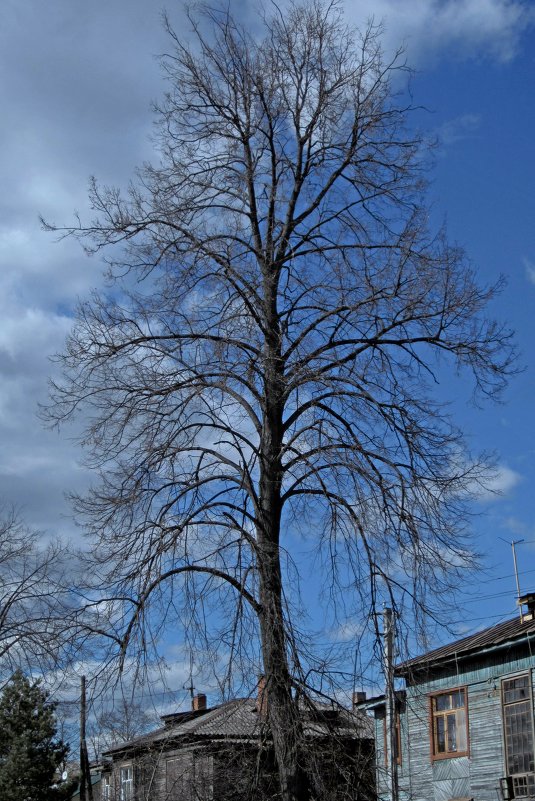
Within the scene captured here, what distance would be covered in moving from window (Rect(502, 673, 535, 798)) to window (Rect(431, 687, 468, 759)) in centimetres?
199

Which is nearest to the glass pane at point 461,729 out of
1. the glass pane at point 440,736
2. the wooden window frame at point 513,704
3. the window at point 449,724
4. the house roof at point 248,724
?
the window at point 449,724

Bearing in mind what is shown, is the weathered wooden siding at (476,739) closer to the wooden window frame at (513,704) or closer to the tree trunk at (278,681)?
the wooden window frame at (513,704)

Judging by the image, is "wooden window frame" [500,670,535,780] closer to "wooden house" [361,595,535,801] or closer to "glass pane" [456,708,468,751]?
"wooden house" [361,595,535,801]

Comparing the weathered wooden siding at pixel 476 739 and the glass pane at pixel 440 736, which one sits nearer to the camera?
the weathered wooden siding at pixel 476 739

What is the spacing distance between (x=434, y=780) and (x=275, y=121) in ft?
70.1

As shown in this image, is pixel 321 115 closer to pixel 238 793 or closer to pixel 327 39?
pixel 327 39

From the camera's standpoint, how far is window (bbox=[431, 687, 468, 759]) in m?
28.3

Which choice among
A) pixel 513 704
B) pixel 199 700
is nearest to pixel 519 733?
pixel 513 704

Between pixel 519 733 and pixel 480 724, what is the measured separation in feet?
5.89

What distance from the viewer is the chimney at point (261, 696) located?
11.8 m

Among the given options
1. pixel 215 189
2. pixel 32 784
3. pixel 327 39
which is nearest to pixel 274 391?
pixel 215 189

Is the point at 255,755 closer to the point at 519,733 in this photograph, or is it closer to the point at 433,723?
the point at 519,733

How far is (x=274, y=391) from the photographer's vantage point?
12828 millimetres

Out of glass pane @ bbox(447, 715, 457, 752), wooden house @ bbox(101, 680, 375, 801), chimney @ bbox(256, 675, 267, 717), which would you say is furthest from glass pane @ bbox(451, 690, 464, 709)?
chimney @ bbox(256, 675, 267, 717)
